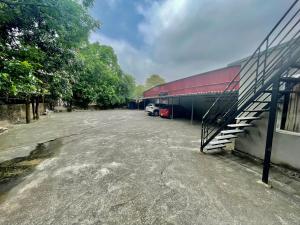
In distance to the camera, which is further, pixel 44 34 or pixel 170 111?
pixel 170 111

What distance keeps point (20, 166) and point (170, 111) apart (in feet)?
41.6

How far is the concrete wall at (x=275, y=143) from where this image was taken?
358cm

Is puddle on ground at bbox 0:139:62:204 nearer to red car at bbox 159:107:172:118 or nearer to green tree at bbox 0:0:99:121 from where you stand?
green tree at bbox 0:0:99:121

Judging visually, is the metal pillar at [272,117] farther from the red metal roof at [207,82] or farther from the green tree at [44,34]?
the green tree at [44,34]

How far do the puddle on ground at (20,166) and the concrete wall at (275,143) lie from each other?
5.99 metres

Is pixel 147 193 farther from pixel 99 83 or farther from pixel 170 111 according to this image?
pixel 99 83

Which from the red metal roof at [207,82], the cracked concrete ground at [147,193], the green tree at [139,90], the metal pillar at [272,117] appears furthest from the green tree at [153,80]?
the metal pillar at [272,117]

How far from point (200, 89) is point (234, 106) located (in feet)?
29.5

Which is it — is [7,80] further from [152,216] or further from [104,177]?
[152,216]

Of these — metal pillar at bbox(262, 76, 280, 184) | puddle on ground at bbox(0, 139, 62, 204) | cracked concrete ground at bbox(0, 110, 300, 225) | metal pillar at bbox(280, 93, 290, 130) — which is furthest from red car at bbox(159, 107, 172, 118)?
metal pillar at bbox(262, 76, 280, 184)

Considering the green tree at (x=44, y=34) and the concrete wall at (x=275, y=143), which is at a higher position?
the green tree at (x=44, y=34)

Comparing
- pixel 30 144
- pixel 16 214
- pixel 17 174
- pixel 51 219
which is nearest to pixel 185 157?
pixel 51 219

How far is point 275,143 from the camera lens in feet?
13.0

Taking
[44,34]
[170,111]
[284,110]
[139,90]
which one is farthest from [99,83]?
[139,90]
